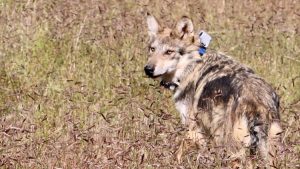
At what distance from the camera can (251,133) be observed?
489cm

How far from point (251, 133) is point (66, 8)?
450 cm

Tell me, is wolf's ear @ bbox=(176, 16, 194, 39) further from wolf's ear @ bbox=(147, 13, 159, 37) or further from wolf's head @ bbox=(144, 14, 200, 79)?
wolf's ear @ bbox=(147, 13, 159, 37)

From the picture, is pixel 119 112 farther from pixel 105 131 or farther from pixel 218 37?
pixel 218 37

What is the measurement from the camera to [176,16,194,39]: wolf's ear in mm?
6586

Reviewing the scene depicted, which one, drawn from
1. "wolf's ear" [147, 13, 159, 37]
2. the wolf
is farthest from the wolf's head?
"wolf's ear" [147, 13, 159, 37]

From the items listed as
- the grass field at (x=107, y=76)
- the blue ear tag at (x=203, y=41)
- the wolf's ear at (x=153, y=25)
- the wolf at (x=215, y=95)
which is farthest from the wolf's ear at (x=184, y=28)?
the grass field at (x=107, y=76)

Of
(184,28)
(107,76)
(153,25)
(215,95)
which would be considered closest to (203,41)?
(184,28)

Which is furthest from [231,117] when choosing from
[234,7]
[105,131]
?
[234,7]

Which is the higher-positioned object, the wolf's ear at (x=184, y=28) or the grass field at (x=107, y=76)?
the wolf's ear at (x=184, y=28)

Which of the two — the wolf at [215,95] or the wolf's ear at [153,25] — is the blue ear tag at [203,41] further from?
the wolf's ear at [153,25]

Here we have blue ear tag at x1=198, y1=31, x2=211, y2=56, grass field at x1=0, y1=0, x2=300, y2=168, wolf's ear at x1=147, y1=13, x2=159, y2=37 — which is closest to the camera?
grass field at x1=0, y1=0, x2=300, y2=168

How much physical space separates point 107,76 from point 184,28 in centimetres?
104

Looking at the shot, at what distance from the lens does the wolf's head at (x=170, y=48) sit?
6594 mm

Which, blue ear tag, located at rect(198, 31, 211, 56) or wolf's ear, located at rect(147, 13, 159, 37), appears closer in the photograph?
blue ear tag, located at rect(198, 31, 211, 56)
